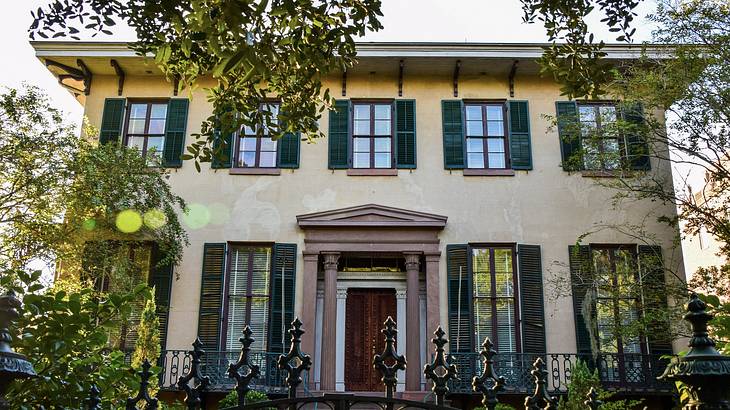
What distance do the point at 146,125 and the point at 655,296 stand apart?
11.0 metres

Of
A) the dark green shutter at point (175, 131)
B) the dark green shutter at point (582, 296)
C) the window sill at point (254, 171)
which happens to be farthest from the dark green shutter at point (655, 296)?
the dark green shutter at point (175, 131)

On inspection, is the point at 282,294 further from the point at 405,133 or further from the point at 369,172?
the point at 405,133

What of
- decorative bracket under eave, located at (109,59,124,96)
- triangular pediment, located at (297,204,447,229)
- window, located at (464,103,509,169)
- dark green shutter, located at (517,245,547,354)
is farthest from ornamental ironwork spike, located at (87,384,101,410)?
decorative bracket under eave, located at (109,59,124,96)

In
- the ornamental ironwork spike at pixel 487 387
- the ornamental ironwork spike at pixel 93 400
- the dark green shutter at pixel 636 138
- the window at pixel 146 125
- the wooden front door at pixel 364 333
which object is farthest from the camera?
the window at pixel 146 125

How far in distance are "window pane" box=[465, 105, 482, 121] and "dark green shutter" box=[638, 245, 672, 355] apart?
171 inches

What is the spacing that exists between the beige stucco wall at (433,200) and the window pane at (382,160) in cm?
36

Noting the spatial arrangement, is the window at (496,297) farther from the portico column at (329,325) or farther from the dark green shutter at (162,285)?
the dark green shutter at (162,285)

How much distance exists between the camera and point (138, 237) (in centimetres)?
1463

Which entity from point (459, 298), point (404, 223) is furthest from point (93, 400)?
point (404, 223)

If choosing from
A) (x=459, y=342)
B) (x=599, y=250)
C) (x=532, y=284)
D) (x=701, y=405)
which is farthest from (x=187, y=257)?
(x=701, y=405)

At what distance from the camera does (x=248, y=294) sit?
14766 mm

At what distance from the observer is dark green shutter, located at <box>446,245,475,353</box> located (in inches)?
564

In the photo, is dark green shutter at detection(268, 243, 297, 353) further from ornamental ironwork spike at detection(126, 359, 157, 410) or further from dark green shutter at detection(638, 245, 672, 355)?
ornamental ironwork spike at detection(126, 359, 157, 410)

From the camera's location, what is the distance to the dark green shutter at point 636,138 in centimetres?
1393
